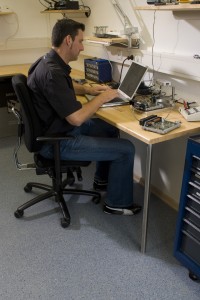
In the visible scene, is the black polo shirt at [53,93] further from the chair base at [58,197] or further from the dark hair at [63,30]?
the chair base at [58,197]

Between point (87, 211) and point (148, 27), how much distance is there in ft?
4.85

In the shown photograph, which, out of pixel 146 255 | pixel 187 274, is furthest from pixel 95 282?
pixel 187 274

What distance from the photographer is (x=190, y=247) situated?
1642mm

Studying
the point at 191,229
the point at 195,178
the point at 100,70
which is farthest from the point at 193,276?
the point at 100,70

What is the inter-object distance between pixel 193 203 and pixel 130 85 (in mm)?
968

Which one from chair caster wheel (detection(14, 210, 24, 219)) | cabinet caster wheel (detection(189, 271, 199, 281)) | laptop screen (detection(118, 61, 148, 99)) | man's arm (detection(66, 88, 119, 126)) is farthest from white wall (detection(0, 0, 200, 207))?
chair caster wheel (detection(14, 210, 24, 219))

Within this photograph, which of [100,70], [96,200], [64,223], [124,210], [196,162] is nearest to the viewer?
[196,162]

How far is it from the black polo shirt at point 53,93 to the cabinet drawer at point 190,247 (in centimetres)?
98

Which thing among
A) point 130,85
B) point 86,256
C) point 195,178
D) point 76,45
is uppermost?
point 76,45

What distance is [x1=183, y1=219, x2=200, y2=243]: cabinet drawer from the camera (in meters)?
1.56

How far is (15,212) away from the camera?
2.19 meters

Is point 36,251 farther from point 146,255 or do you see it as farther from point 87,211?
point 146,255

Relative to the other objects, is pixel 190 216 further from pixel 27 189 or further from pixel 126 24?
pixel 126 24

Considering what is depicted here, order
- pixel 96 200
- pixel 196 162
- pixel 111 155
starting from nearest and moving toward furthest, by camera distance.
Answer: pixel 196 162 → pixel 111 155 → pixel 96 200
